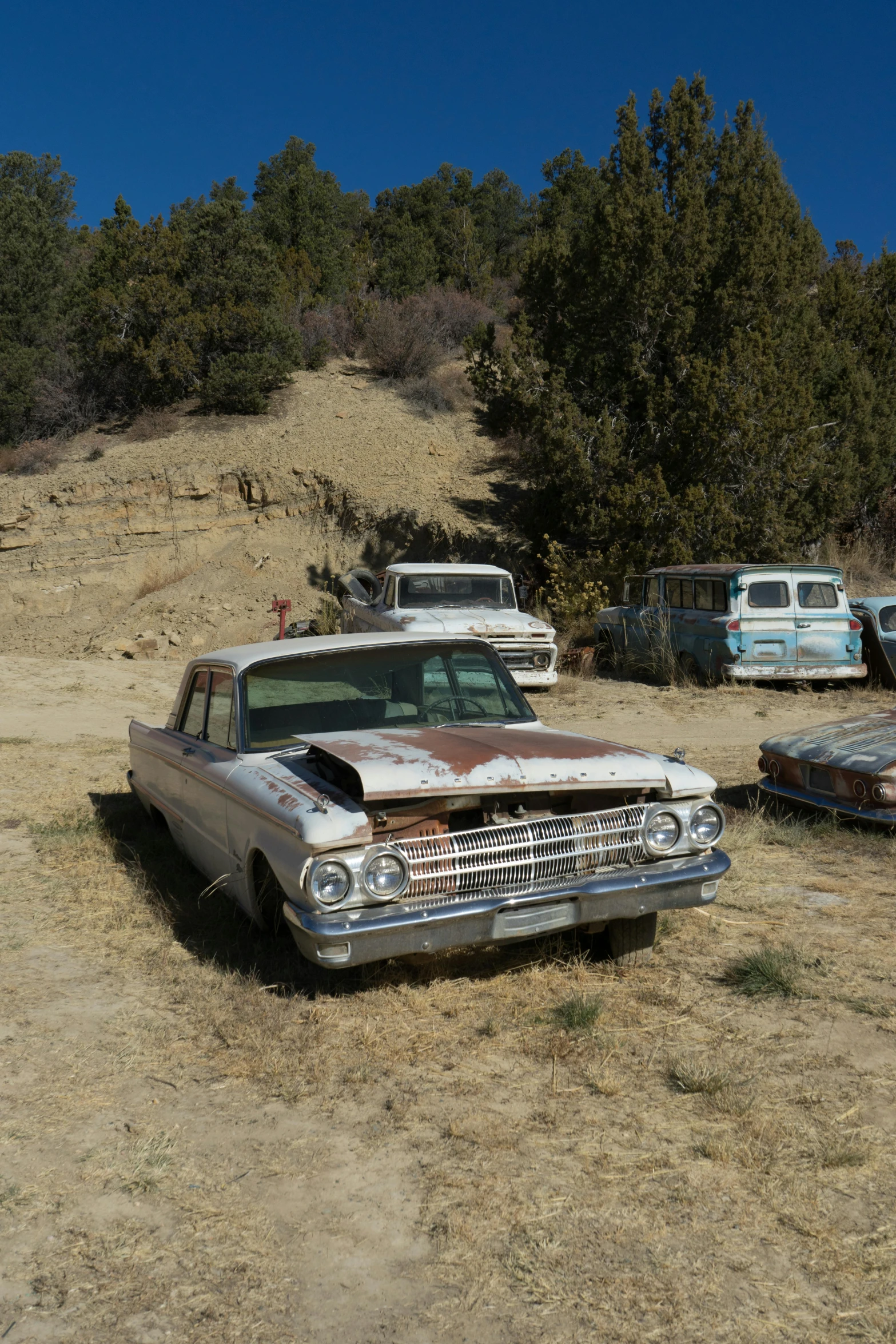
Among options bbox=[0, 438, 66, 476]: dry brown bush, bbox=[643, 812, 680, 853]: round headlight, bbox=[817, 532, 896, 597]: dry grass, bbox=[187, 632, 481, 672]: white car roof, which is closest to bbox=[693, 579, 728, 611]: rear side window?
bbox=[817, 532, 896, 597]: dry grass

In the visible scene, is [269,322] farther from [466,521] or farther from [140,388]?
[466,521]

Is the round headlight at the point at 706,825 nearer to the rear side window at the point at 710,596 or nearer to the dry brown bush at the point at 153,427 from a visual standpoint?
the rear side window at the point at 710,596

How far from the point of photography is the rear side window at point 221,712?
17.4 ft

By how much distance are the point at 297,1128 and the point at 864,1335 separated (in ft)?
5.53

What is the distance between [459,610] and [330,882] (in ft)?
32.7

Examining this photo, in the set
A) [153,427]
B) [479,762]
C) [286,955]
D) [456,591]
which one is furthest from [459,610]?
[153,427]

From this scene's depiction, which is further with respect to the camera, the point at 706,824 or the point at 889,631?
the point at 889,631

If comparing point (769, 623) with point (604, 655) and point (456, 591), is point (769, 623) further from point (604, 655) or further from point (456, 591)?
point (456, 591)

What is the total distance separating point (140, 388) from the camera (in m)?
28.8

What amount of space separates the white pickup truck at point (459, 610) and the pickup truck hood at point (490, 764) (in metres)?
7.87

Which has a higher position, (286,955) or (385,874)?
(385,874)

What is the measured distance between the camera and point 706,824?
449 cm

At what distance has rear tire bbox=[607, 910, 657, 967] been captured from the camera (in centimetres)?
454

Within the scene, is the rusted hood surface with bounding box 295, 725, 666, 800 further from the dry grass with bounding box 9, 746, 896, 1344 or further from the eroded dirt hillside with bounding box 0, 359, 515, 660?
the eroded dirt hillside with bounding box 0, 359, 515, 660
